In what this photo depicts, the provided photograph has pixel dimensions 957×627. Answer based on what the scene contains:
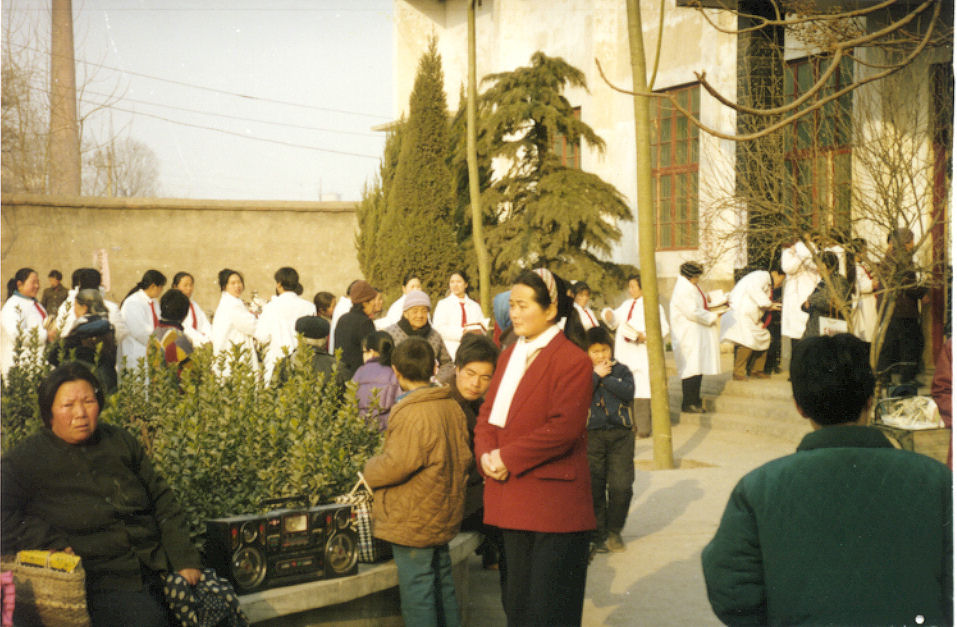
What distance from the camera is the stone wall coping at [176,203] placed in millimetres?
19353

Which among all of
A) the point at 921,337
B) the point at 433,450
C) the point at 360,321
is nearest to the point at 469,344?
the point at 433,450

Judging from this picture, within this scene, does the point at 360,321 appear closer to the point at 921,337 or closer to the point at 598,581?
the point at 598,581

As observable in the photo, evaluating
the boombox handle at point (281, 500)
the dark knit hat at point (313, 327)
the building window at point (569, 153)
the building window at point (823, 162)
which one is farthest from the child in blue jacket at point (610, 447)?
the building window at point (569, 153)

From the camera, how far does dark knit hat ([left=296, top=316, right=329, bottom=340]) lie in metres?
8.77

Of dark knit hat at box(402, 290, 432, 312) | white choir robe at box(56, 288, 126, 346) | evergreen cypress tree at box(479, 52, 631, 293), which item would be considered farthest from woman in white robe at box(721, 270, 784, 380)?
white choir robe at box(56, 288, 126, 346)

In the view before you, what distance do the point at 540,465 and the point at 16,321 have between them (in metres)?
6.82

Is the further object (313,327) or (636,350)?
(636,350)

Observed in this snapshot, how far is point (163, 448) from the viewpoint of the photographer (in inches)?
221

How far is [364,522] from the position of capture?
5.39m

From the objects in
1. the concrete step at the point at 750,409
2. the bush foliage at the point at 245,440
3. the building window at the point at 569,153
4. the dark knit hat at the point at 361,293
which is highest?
the building window at the point at 569,153

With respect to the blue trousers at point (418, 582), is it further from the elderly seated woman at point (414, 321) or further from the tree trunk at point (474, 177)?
the tree trunk at point (474, 177)

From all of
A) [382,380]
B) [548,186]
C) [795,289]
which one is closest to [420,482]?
[382,380]

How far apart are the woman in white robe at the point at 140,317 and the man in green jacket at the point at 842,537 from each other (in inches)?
322

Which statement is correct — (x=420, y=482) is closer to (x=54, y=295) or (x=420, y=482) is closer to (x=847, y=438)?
(x=847, y=438)
